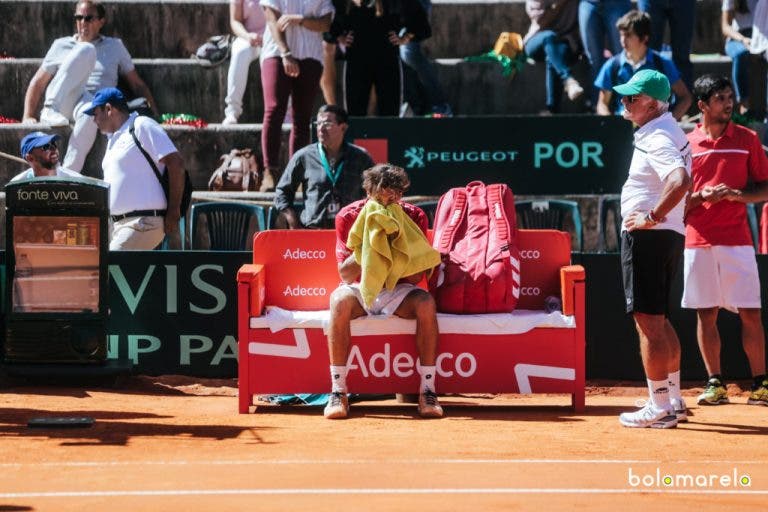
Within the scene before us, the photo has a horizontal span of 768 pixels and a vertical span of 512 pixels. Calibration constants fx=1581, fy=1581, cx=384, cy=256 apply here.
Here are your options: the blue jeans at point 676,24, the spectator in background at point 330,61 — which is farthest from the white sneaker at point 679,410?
the blue jeans at point 676,24

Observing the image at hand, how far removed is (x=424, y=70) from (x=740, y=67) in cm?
313

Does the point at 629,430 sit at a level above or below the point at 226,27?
below

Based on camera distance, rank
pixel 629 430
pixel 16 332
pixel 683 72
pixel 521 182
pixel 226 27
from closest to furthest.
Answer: pixel 629 430 → pixel 16 332 → pixel 521 182 → pixel 683 72 → pixel 226 27

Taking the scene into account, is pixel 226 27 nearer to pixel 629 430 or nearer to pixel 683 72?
pixel 683 72

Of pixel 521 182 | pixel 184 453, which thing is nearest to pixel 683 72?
pixel 521 182

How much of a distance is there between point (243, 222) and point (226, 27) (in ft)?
14.2

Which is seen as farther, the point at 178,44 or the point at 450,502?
the point at 178,44

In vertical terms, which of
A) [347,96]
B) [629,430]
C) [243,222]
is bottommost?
[629,430]

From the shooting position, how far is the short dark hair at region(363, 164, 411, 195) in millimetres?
10109

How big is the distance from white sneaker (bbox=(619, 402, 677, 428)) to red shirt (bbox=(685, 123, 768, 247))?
1.67 metres

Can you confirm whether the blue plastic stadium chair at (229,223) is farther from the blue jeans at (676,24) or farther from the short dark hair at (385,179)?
the blue jeans at (676,24)

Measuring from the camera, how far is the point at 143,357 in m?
11.9

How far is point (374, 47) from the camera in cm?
1429

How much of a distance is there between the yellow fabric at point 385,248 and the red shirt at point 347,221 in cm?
11
